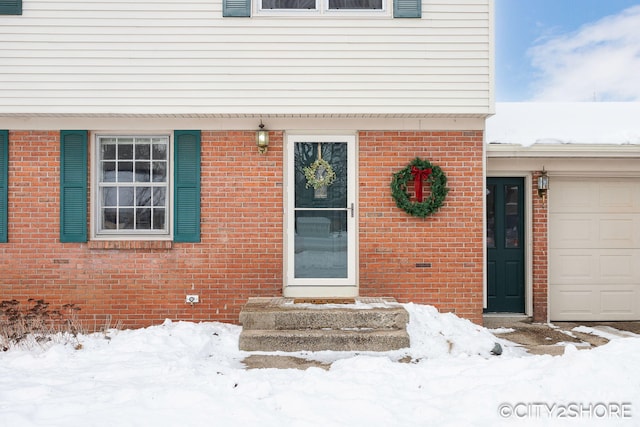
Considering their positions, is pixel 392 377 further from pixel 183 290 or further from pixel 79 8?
pixel 79 8

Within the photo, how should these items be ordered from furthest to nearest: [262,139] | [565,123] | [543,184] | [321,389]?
[565,123], [543,184], [262,139], [321,389]

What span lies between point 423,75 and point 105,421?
5.07 metres

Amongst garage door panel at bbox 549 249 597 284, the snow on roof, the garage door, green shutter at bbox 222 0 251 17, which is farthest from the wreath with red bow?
green shutter at bbox 222 0 251 17

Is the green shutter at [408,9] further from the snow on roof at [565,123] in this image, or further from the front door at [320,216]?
the snow on roof at [565,123]

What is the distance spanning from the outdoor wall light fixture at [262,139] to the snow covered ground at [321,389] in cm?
260

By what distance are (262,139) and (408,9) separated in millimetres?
2473

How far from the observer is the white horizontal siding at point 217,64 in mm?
6121

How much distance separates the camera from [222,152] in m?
6.39

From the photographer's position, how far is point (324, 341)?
5.29 m

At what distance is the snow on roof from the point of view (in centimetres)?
689

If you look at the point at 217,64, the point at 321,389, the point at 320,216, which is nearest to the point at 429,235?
the point at 320,216

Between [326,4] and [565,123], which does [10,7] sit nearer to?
[326,4]

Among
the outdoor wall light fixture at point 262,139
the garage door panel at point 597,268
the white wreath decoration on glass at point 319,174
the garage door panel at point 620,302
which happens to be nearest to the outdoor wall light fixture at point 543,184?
the garage door panel at point 597,268

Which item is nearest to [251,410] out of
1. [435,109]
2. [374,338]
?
[374,338]
